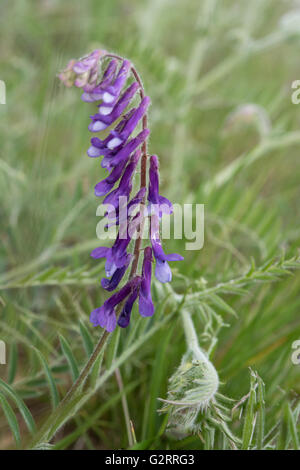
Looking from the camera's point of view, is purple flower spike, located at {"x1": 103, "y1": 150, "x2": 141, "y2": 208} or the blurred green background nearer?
purple flower spike, located at {"x1": 103, "y1": 150, "x2": 141, "y2": 208}

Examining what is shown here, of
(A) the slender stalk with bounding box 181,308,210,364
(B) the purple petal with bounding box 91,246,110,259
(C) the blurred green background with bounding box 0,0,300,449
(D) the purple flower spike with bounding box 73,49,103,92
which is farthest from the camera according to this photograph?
(C) the blurred green background with bounding box 0,0,300,449

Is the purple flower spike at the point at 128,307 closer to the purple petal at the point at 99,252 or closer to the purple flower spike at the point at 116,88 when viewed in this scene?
the purple petal at the point at 99,252

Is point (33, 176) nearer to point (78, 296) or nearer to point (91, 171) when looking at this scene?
point (91, 171)

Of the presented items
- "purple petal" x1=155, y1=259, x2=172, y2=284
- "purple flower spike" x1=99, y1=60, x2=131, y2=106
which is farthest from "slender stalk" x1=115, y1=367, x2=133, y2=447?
"purple flower spike" x1=99, y1=60, x2=131, y2=106

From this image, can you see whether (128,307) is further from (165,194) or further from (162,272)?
(165,194)

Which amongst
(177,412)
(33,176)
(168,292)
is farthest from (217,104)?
(177,412)

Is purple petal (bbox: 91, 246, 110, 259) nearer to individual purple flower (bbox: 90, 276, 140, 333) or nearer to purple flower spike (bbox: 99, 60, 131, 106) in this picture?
individual purple flower (bbox: 90, 276, 140, 333)
